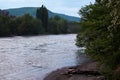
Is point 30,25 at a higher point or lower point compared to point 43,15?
lower

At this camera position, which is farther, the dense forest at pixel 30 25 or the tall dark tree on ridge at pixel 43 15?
the tall dark tree on ridge at pixel 43 15

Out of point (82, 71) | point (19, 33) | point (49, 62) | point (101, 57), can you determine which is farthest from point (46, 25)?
point (101, 57)

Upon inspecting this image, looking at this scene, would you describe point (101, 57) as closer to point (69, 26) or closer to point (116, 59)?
point (116, 59)

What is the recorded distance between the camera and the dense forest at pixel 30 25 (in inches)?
4528

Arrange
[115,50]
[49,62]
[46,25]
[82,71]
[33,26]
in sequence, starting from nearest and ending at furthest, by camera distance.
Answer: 1. [115,50]
2. [82,71]
3. [49,62]
4. [33,26]
5. [46,25]

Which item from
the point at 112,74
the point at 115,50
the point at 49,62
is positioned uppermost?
the point at 115,50

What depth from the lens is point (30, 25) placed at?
126688 millimetres

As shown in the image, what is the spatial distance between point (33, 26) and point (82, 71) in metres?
102

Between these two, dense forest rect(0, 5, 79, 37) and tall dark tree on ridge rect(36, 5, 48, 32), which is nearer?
dense forest rect(0, 5, 79, 37)

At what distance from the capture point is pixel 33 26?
128 meters

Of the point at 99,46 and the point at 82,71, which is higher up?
the point at 99,46

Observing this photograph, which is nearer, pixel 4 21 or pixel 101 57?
pixel 101 57

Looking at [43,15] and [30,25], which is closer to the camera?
[30,25]

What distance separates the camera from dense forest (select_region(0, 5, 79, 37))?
115000 mm
